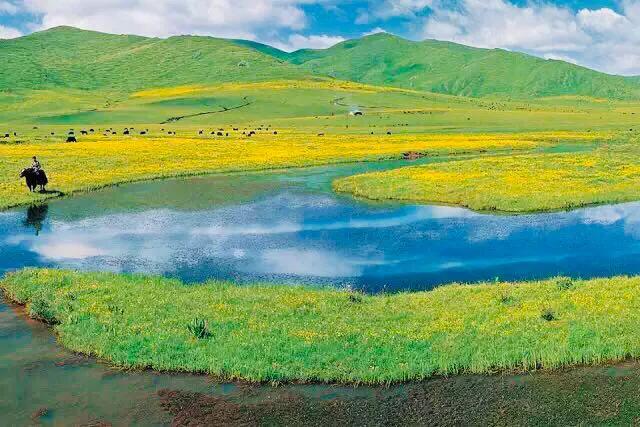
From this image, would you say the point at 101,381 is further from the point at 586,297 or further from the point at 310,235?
the point at 310,235

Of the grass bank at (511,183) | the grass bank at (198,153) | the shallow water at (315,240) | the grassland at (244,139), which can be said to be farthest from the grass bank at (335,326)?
the grass bank at (198,153)

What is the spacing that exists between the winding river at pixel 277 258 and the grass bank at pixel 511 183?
2.47 meters

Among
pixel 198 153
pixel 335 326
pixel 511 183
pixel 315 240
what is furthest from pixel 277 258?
pixel 198 153

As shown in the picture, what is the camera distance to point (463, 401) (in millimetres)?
16438

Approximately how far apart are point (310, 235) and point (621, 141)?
8637cm

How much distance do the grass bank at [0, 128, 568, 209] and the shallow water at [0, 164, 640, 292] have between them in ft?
36.3

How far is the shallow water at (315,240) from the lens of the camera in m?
30.1

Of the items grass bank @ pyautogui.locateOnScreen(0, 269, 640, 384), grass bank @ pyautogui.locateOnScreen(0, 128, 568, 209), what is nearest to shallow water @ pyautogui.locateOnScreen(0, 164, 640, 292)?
grass bank @ pyautogui.locateOnScreen(0, 269, 640, 384)

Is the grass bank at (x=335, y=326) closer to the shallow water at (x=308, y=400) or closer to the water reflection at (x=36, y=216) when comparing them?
the shallow water at (x=308, y=400)

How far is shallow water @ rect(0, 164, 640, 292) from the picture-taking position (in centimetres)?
3014

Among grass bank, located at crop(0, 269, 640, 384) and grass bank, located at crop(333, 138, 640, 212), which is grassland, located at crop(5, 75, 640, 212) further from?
grass bank, located at crop(0, 269, 640, 384)

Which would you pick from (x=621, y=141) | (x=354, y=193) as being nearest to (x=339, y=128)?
(x=621, y=141)

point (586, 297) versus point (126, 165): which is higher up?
point (126, 165)

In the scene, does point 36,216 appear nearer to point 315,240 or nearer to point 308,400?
point 315,240
